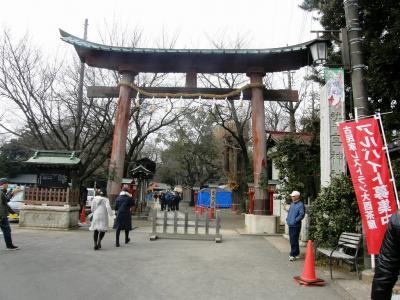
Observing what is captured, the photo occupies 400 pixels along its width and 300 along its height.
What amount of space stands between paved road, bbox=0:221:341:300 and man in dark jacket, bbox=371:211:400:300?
12.5 feet

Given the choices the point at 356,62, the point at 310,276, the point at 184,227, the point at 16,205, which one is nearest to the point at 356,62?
the point at 356,62

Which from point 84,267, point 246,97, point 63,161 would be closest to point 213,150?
point 246,97

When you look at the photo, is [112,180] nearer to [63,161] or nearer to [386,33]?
[63,161]

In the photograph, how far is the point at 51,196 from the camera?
54.3 ft

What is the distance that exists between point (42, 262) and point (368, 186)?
285 inches

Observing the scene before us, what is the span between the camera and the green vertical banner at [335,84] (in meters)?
8.94

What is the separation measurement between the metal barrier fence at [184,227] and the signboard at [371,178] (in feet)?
22.8

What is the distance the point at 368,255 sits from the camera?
25.7 ft

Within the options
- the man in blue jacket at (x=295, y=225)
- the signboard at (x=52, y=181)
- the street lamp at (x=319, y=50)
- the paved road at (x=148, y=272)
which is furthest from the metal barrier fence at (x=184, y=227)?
the street lamp at (x=319, y=50)

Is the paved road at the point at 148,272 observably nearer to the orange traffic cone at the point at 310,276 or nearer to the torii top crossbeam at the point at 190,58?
the orange traffic cone at the point at 310,276

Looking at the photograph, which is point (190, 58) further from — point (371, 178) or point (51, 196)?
point (371, 178)

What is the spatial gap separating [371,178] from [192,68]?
11674 millimetres

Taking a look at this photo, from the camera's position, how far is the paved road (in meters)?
6.62

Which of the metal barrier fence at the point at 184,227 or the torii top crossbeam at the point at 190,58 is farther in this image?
the torii top crossbeam at the point at 190,58
